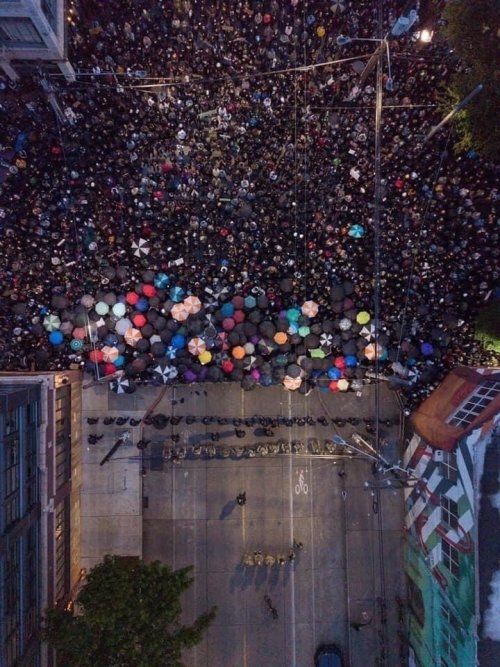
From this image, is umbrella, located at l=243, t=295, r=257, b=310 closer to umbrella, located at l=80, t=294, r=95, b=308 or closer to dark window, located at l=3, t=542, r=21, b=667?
umbrella, located at l=80, t=294, r=95, b=308

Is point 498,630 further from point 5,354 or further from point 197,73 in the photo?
point 197,73

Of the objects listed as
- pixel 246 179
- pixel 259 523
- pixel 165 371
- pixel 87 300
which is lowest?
pixel 259 523

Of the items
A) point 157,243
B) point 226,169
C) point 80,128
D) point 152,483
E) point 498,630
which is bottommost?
point 498,630

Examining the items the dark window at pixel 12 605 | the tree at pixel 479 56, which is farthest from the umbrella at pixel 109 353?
the tree at pixel 479 56

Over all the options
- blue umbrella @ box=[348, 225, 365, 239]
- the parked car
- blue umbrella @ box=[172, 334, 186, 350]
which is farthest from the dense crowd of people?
the parked car

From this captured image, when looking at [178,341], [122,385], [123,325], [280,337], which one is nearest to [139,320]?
[123,325]

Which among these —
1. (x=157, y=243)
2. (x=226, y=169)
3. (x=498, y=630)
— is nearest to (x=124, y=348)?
(x=157, y=243)

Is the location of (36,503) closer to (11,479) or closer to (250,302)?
(11,479)
